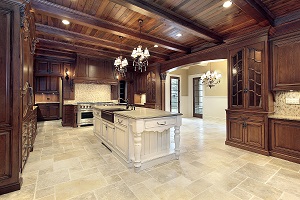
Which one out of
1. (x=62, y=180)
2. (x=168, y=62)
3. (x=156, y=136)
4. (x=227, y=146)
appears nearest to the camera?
(x=62, y=180)

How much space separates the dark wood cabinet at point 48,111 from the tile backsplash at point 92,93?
2261 millimetres

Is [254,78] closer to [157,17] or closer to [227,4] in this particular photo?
[227,4]

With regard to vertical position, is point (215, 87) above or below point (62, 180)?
above

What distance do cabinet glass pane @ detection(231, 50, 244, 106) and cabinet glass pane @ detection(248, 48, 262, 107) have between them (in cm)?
18

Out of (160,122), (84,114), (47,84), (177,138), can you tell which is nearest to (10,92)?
(160,122)

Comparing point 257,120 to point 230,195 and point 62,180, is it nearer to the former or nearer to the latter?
point 230,195

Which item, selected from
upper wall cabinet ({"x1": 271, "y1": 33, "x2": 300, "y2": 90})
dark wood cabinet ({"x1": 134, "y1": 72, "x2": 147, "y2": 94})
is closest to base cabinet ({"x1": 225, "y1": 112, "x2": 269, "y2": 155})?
upper wall cabinet ({"x1": 271, "y1": 33, "x2": 300, "y2": 90})

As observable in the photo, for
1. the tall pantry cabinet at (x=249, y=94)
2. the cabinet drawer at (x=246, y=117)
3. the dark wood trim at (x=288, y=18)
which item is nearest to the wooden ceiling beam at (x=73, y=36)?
the tall pantry cabinet at (x=249, y=94)

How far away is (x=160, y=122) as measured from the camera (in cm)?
270

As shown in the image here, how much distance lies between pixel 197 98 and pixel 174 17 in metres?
6.71

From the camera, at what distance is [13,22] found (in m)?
1.97

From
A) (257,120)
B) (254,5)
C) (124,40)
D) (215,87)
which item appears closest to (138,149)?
(257,120)

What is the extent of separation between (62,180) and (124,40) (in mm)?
3834

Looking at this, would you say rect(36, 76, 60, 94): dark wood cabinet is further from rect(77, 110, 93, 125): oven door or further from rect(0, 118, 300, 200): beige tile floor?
rect(0, 118, 300, 200): beige tile floor
